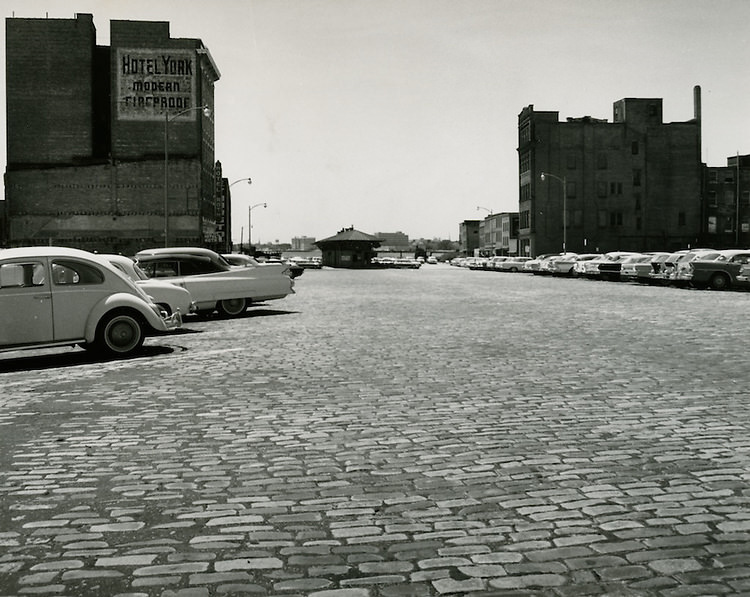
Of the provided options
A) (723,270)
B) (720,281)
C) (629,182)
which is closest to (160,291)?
(723,270)

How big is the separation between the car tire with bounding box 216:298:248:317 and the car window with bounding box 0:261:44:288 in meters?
9.13

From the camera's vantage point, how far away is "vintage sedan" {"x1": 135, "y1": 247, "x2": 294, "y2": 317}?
20.0 m

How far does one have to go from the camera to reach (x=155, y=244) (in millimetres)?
68000

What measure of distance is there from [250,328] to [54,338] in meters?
6.01

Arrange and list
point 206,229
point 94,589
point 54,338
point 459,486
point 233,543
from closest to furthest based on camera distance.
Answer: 1. point 94,589
2. point 233,543
3. point 459,486
4. point 54,338
5. point 206,229

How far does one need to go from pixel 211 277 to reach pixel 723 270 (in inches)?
830

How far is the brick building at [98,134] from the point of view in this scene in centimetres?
6638

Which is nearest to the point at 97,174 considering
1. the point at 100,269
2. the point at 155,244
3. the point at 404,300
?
the point at 155,244

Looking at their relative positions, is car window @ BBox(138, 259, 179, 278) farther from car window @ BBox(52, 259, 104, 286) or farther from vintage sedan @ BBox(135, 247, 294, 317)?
car window @ BBox(52, 259, 104, 286)

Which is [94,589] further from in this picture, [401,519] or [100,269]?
[100,269]

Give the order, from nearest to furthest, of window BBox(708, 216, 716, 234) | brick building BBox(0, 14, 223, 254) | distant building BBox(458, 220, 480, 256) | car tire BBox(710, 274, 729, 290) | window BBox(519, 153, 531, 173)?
car tire BBox(710, 274, 729, 290) < brick building BBox(0, 14, 223, 254) < window BBox(708, 216, 716, 234) < window BBox(519, 153, 531, 173) < distant building BBox(458, 220, 480, 256)

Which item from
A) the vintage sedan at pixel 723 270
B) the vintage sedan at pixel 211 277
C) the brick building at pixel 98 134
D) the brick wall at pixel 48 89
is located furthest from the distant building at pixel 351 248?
the vintage sedan at pixel 211 277

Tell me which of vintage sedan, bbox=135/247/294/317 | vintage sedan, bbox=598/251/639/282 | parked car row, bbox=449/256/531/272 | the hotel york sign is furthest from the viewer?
parked car row, bbox=449/256/531/272

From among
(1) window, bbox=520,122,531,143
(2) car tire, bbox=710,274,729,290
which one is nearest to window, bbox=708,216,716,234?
(1) window, bbox=520,122,531,143
